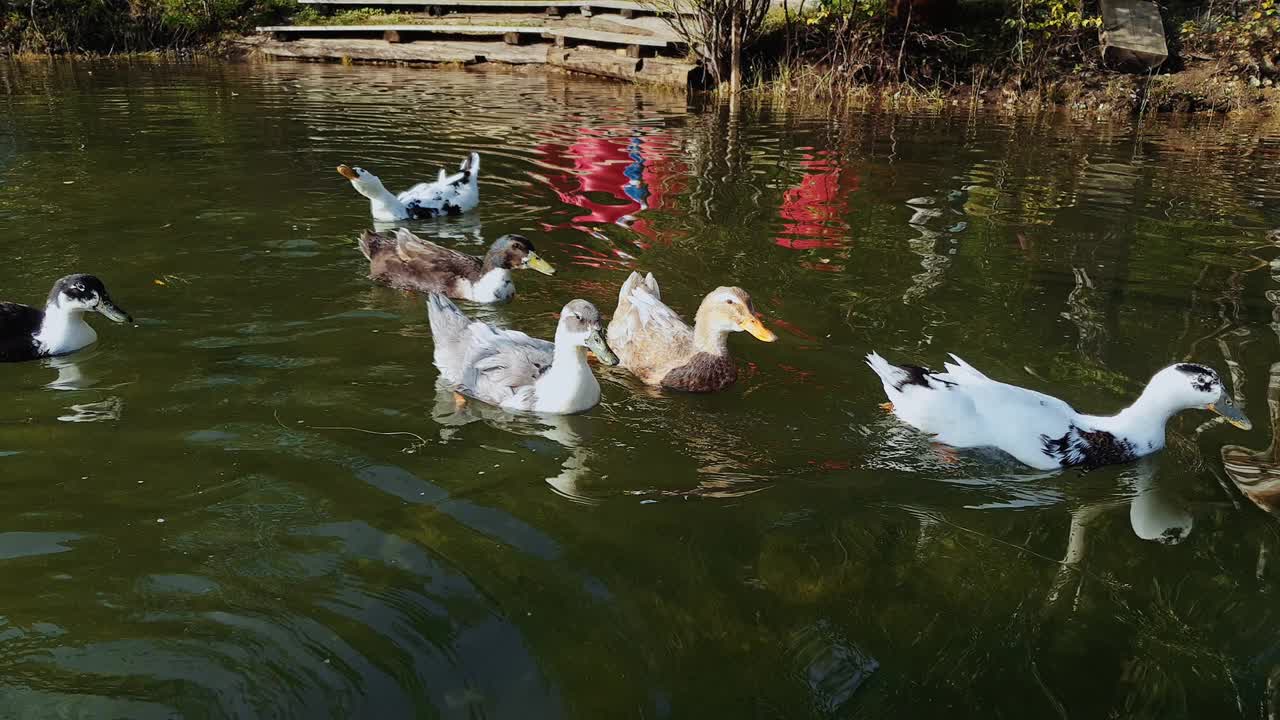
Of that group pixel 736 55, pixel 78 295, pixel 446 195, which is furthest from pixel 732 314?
pixel 736 55

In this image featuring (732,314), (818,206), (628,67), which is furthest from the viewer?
(628,67)

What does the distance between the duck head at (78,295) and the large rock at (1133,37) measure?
1622cm

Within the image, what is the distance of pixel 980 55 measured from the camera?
58.4 feet

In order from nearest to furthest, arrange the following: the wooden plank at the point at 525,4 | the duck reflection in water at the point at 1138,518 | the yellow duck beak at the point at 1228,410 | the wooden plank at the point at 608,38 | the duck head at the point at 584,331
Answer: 1. the duck reflection in water at the point at 1138,518
2. the yellow duck beak at the point at 1228,410
3. the duck head at the point at 584,331
4. the wooden plank at the point at 608,38
5. the wooden plank at the point at 525,4

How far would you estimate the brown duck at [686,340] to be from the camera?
5.64 meters

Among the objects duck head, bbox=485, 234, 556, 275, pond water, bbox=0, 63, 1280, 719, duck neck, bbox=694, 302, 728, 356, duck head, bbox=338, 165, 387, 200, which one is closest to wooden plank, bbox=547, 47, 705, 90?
pond water, bbox=0, 63, 1280, 719

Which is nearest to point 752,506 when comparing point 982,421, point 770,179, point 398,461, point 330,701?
point 982,421

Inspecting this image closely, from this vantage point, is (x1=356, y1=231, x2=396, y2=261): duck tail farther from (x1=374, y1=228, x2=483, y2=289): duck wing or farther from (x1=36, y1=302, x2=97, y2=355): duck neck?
(x1=36, y1=302, x2=97, y2=355): duck neck

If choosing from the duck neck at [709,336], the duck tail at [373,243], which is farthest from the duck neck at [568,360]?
the duck tail at [373,243]

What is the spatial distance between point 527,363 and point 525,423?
386mm

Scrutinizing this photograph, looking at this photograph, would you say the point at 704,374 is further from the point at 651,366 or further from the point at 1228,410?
the point at 1228,410

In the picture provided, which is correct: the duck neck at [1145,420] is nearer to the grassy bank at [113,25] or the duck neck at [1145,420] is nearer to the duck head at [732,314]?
the duck head at [732,314]

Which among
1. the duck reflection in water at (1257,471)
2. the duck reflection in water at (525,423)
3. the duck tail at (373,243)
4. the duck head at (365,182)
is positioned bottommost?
the duck reflection in water at (1257,471)

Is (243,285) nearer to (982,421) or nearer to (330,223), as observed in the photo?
(330,223)
